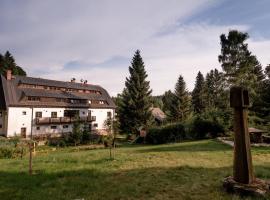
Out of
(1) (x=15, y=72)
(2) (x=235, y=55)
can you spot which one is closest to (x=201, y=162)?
(2) (x=235, y=55)

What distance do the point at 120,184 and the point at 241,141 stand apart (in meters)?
4.53

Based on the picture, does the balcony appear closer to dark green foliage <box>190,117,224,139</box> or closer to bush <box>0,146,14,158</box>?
bush <box>0,146,14,158</box>

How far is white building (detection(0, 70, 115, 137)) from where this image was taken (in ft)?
120

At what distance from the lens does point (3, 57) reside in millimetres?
75688

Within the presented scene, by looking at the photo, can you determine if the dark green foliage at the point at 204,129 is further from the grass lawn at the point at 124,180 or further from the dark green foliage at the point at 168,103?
the dark green foliage at the point at 168,103

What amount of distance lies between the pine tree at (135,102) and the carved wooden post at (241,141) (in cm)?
3295

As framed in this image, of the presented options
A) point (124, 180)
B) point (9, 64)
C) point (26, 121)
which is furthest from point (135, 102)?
point (9, 64)

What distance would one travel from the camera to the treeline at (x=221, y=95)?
1281 inches

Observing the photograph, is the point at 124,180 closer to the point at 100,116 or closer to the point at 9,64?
the point at 100,116

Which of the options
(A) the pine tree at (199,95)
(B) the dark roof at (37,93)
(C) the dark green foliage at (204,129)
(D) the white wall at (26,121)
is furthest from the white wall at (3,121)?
(A) the pine tree at (199,95)

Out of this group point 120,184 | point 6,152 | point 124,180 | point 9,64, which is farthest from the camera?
point 9,64

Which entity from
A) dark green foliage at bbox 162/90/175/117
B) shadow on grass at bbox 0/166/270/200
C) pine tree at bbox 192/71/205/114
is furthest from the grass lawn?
pine tree at bbox 192/71/205/114

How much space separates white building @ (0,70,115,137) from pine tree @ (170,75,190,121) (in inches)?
533

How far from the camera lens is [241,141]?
809 cm
